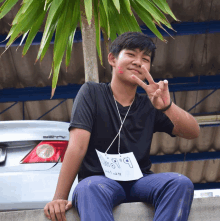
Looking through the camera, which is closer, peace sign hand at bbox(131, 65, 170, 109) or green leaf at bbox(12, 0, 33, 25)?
peace sign hand at bbox(131, 65, 170, 109)

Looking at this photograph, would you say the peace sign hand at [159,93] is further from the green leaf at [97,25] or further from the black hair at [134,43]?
the green leaf at [97,25]

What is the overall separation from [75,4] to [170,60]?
143 inches

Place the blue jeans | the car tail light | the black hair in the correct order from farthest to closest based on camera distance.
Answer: the car tail light → the black hair → the blue jeans

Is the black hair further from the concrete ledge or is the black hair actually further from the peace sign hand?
the concrete ledge

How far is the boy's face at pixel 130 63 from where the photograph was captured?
1.38 m

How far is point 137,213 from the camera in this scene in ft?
3.87

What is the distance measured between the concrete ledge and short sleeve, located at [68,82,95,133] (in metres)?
0.33

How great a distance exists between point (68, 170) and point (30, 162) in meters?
0.45

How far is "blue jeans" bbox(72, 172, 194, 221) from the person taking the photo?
1051 mm

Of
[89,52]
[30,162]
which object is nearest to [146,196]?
[30,162]

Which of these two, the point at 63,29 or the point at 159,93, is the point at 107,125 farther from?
the point at 63,29

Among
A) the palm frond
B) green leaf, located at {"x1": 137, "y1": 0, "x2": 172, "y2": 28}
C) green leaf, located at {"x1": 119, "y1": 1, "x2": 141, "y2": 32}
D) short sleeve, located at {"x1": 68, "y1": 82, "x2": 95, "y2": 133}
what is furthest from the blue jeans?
green leaf, located at {"x1": 119, "y1": 1, "x2": 141, "y2": 32}

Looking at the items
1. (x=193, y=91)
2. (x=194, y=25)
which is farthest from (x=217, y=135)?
(x=194, y=25)

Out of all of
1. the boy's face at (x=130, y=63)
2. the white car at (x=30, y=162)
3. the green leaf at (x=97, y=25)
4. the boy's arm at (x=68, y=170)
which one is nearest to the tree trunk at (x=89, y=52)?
the green leaf at (x=97, y=25)
